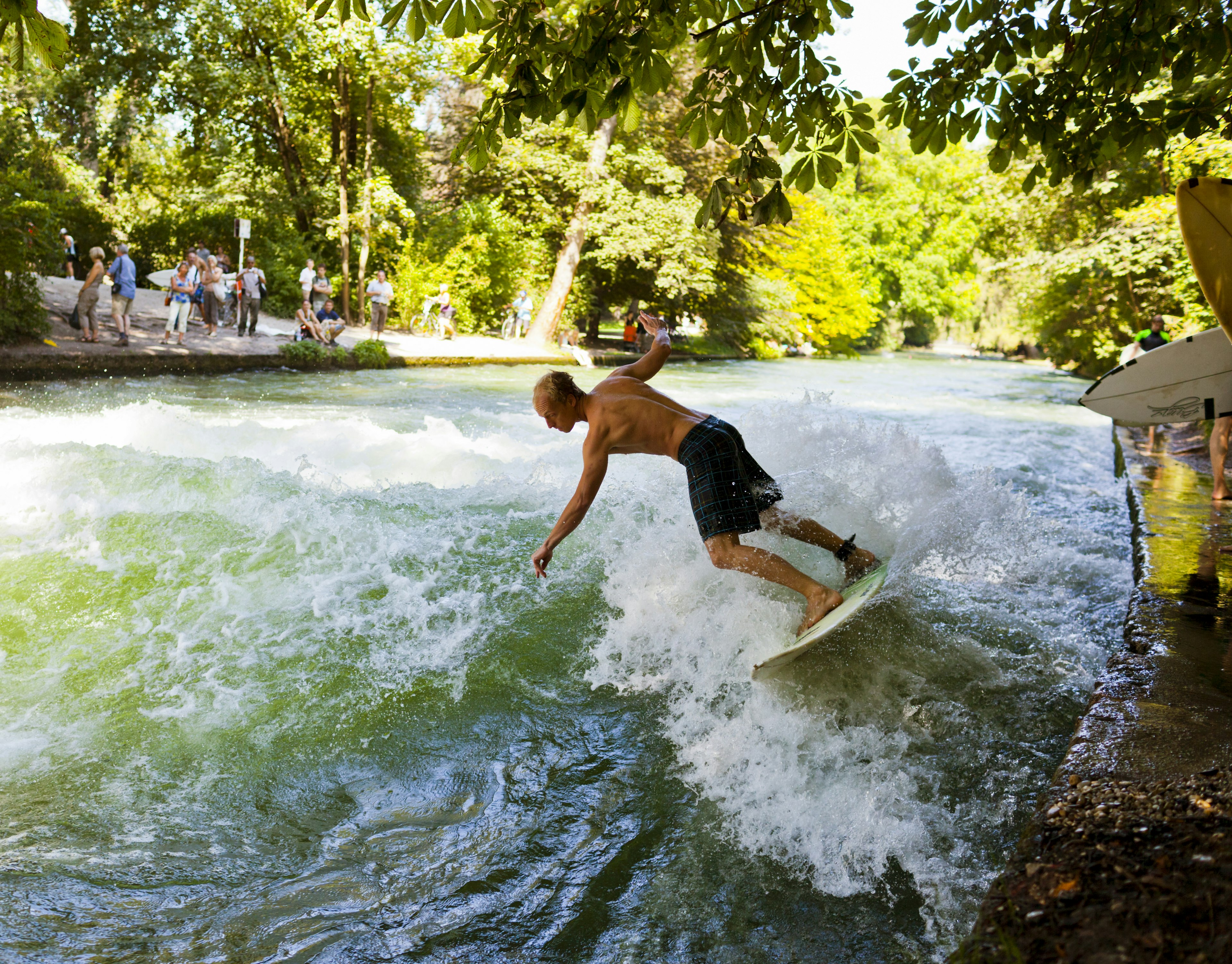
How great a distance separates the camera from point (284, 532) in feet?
19.9

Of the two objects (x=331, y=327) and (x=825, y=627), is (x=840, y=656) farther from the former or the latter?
(x=331, y=327)

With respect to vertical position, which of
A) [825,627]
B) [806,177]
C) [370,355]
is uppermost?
[806,177]

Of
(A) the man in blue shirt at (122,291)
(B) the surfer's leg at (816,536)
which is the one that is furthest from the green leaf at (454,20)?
(A) the man in blue shirt at (122,291)

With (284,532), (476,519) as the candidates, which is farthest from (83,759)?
(476,519)

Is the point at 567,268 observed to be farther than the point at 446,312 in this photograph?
Yes

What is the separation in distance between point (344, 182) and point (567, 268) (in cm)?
650

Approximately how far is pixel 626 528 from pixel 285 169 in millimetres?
23358

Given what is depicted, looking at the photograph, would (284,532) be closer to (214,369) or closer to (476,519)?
(476,519)

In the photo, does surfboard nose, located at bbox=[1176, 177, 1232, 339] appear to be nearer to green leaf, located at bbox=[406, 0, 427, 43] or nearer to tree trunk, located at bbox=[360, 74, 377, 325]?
green leaf, located at bbox=[406, 0, 427, 43]

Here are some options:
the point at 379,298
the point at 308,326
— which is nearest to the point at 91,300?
the point at 308,326

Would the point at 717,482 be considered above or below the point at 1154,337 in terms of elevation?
below

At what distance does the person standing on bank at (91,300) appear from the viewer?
14.3 meters

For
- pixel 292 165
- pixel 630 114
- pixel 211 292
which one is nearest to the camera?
pixel 630 114

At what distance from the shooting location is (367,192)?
22250 mm
